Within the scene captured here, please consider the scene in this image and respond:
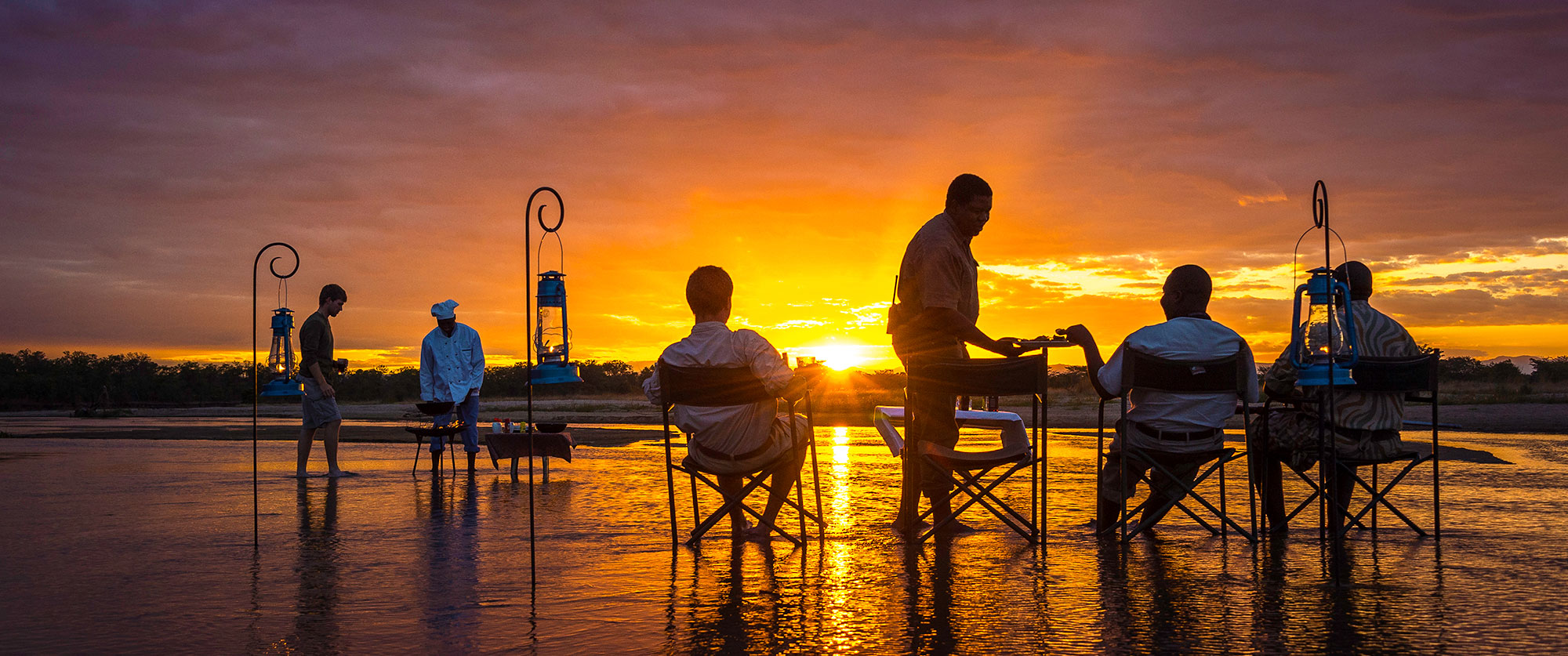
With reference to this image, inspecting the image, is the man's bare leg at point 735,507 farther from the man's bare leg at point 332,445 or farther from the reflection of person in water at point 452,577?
the man's bare leg at point 332,445

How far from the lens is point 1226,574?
521 centimetres

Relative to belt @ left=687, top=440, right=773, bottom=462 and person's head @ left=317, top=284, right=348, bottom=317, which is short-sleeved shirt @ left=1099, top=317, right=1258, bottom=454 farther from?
person's head @ left=317, top=284, right=348, bottom=317

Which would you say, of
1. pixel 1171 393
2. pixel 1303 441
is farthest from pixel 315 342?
pixel 1303 441

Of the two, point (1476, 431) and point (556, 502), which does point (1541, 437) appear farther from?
point (556, 502)

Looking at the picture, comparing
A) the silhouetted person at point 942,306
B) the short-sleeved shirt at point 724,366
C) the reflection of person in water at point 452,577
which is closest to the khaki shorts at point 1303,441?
the silhouetted person at point 942,306

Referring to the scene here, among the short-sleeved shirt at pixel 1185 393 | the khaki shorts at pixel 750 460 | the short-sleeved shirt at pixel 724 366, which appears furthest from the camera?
the khaki shorts at pixel 750 460

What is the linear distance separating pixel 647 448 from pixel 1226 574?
12415 millimetres

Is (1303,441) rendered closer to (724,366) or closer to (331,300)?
(724,366)

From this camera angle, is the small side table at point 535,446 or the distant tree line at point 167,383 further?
the distant tree line at point 167,383

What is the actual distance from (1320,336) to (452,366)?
28.9 ft

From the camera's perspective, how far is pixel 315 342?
36.3ft

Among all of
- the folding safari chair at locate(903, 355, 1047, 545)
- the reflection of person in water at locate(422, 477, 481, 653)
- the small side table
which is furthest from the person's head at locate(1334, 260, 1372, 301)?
the small side table

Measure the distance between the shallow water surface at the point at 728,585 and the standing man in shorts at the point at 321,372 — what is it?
8.22ft

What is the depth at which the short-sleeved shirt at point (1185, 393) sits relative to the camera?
595 centimetres
